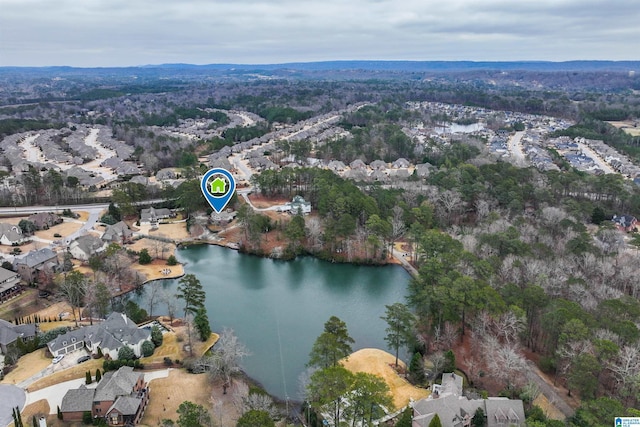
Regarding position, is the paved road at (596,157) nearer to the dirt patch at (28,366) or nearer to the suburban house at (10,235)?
the dirt patch at (28,366)

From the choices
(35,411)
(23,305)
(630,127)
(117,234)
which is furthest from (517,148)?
(35,411)

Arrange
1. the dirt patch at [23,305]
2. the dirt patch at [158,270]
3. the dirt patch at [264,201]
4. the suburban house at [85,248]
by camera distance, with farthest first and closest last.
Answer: the dirt patch at [264,201], the suburban house at [85,248], the dirt patch at [158,270], the dirt patch at [23,305]

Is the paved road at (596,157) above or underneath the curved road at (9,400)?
above

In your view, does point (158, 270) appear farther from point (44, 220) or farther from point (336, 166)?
point (336, 166)

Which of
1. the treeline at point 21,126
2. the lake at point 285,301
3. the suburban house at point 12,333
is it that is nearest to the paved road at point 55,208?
the lake at point 285,301

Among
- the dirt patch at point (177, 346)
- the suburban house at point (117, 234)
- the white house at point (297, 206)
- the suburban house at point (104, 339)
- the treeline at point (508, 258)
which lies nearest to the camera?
the treeline at point (508, 258)

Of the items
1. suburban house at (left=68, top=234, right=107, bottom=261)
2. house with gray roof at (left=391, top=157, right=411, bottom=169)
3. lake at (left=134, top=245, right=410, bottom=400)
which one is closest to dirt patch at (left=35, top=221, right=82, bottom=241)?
suburban house at (left=68, top=234, right=107, bottom=261)

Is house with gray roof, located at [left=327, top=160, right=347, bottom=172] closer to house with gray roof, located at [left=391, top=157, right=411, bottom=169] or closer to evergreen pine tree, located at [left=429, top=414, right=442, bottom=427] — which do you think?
house with gray roof, located at [left=391, top=157, right=411, bottom=169]

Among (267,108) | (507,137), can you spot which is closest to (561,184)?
(507,137)
